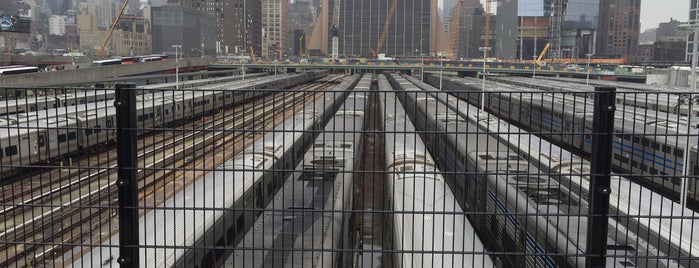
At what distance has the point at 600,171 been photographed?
17.5 ft

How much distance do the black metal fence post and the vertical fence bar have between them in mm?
4235

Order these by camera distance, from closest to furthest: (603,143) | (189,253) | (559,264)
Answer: (603,143)
(559,264)
(189,253)

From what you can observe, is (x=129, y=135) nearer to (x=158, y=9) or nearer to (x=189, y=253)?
(x=189, y=253)

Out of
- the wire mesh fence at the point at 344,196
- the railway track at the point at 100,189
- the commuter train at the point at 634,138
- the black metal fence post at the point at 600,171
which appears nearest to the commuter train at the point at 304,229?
the wire mesh fence at the point at 344,196

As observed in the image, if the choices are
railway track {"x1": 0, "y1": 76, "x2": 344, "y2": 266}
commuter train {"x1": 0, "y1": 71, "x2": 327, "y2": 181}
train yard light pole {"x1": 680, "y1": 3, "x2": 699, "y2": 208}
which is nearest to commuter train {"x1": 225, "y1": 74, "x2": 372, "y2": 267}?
railway track {"x1": 0, "y1": 76, "x2": 344, "y2": 266}

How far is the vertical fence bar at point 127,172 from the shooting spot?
18.1 ft

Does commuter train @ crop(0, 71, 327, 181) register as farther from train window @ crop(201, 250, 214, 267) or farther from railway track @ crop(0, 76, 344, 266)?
train window @ crop(201, 250, 214, 267)

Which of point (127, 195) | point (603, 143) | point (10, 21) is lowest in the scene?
point (127, 195)

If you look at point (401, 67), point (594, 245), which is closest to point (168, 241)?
point (594, 245)

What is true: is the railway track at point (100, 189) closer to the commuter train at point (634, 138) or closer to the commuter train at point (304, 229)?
the commuter train at point (304, 229)

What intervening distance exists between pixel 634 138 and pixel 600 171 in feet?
8.77

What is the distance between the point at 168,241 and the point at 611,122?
7.75 metres

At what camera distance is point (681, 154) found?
19750 millimetres

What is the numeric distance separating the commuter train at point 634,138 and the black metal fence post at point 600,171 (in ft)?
0.48
